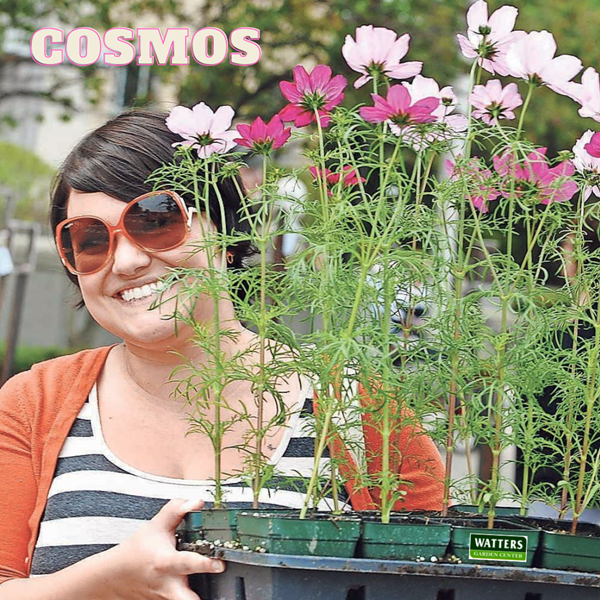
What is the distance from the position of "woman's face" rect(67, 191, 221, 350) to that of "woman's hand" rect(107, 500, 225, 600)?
0.40 m

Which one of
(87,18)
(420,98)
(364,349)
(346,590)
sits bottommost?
(346,590)

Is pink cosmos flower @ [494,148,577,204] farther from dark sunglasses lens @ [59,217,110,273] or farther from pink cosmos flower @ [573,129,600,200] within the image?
dark sunglasses lens @ [59,217,110,273]

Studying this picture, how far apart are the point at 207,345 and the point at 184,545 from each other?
0.27 m

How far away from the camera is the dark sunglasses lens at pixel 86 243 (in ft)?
6.07

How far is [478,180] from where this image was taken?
152 cm

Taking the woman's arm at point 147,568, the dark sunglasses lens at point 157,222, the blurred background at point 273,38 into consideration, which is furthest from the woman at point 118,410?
the blurred background at point 273,38

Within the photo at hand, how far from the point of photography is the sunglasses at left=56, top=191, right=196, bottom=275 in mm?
1793

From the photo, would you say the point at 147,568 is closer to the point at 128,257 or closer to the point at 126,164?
the point at 128,257

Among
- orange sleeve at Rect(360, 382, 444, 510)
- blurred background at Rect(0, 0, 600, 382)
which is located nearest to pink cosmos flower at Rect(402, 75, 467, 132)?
orange sleeve at Rect(360, 382, 444, 510)

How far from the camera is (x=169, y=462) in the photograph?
74.0 inches

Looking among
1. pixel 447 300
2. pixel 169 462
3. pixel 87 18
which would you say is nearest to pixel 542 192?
pixel 447 300

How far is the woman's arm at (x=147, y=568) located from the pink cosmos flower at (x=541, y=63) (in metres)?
0.70

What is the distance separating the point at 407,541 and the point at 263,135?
56 centimetres

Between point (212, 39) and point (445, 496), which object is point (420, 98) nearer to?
point (445, 496)
